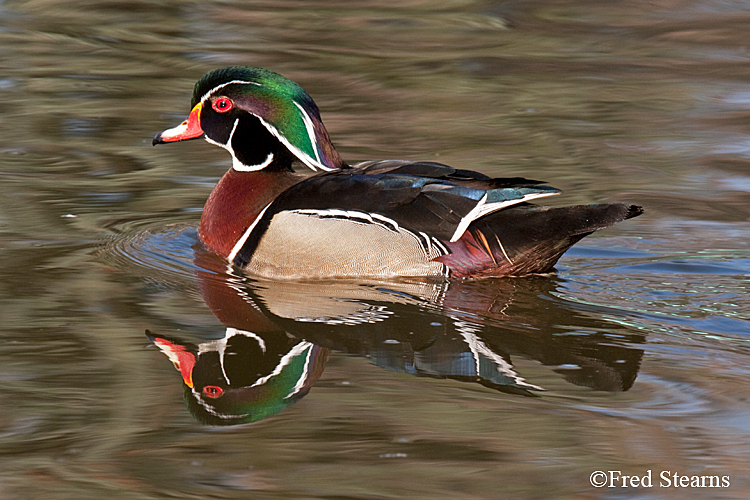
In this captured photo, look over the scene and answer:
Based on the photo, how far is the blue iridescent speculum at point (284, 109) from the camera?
22.5 feet

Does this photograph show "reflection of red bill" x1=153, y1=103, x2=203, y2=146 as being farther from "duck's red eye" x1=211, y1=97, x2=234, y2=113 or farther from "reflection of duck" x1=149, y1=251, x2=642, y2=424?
"reflection of duck" x1=149, y1=251, x2=642, y2=424

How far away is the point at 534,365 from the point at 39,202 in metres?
4.25

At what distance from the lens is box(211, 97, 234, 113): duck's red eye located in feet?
23.0

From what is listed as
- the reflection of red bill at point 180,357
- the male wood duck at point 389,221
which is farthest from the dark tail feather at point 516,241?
the reflection of red bill at point 180,357

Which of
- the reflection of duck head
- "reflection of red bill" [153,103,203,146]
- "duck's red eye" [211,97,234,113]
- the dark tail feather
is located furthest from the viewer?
"reflection of red bill" [153,103,203,146]

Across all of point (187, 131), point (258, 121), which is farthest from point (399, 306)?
point (187, 131)

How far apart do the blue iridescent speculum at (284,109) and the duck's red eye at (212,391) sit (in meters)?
2.35

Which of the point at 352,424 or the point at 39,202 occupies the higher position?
the point at 352,424

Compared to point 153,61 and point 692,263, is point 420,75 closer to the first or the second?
point 153,61

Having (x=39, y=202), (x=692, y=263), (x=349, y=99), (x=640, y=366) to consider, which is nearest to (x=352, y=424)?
(x=640, y=366)

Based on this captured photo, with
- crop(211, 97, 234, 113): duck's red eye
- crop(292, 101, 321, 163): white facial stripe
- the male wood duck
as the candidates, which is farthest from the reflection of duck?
crop(211, 97, 234, 113): duck's red eye

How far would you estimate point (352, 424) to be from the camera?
4.43 meters

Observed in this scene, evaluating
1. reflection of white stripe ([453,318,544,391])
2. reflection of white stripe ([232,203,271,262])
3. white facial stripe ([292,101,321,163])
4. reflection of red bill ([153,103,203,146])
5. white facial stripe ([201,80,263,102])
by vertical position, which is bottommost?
reflection of white stripe ([232,203,271,262])

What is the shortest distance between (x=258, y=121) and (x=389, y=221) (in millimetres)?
1221
